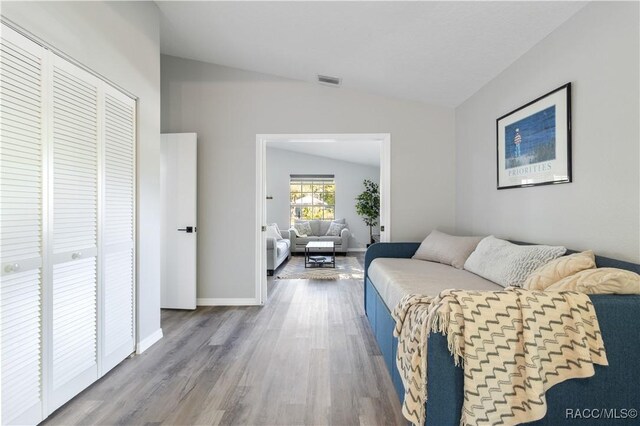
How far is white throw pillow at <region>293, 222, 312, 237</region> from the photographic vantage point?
8539mm

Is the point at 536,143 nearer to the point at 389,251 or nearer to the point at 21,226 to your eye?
the point at 389,251

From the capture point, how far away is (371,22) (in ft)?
8.26

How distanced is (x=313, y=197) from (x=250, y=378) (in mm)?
7174

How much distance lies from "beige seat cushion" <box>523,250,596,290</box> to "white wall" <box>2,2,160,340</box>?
105 inches

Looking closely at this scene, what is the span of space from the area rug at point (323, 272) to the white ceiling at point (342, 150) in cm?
247

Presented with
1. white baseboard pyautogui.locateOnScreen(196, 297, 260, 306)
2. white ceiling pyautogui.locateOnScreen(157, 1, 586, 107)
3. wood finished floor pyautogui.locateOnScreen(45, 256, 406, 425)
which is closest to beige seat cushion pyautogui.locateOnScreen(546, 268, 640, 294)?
wood finished floor pyautogui.locateOnScreen(45, 256, 406, 425)

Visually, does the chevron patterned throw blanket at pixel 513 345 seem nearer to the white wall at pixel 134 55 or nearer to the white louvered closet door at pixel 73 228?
the white louvered closet door at pixel 73 228

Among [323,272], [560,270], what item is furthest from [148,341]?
[323,272]

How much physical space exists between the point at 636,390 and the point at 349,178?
8040mm

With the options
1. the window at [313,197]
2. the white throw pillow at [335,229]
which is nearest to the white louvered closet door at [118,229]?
the white throw pillow at [335,229]

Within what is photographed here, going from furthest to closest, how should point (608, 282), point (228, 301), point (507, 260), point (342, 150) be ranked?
point (342, 150) → point (228, 301) → point (507, 260) → point (608, 282)

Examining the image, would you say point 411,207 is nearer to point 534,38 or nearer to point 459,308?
point 534,38

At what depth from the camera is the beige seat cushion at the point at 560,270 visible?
1596 millimetres

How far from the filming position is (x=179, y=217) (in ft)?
12.1
